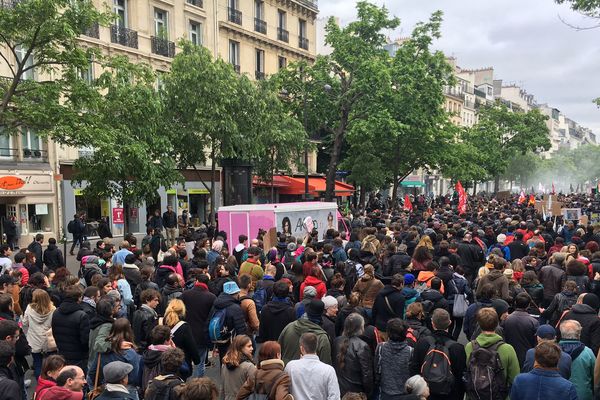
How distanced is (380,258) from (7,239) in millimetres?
15508

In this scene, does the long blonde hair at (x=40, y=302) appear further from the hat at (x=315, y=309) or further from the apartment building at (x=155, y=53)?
the apartment building at (x=155, y=53)

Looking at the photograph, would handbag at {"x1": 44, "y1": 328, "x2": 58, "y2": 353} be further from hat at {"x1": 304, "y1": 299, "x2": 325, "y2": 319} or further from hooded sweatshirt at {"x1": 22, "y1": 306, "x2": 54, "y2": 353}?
hat at {"x1": 304, "y1": 299, "x2": 325, "y2": 319}

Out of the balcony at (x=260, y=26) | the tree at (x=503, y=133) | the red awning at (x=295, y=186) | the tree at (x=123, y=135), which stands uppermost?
the balcony at (x=260, y=26)

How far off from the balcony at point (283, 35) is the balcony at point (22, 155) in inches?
762

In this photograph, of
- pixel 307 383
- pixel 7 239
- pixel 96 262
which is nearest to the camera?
pixel 307 383

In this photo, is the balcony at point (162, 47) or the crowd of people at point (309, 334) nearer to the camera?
the crowd of people at point (309, 334)

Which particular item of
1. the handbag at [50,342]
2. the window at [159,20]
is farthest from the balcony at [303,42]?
the handbag at [50,342]

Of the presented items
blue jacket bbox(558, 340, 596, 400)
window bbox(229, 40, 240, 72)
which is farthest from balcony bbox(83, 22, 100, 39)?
blue jacket bbox(558, 340, 596, 400)

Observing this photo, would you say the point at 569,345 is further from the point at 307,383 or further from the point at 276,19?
the point at 276,19

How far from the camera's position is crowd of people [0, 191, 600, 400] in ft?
14.4

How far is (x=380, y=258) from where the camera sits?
11023 millimetres

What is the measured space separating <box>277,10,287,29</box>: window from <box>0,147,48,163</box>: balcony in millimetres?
19818

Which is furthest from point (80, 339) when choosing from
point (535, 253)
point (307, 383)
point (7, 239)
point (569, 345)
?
point (7, 239)

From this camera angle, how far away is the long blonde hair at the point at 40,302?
6348mm
